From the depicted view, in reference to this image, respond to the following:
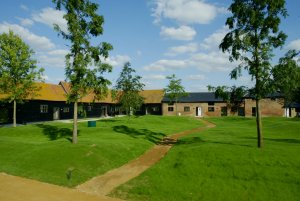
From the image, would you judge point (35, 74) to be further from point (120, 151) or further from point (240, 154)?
point (240, 154)

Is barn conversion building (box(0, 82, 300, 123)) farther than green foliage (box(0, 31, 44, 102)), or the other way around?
barn conversion building (box(0, 82, 300, 123))

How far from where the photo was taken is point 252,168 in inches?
670

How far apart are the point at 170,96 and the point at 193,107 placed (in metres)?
8.37

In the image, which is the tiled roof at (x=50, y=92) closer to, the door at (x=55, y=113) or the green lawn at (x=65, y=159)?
the door at (x=55, y=113)

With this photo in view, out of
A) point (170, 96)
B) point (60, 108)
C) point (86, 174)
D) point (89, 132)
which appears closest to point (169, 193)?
point (86, 174)

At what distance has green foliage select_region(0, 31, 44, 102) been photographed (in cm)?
3428

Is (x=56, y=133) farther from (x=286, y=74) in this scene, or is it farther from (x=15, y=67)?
(x=286, y=74)

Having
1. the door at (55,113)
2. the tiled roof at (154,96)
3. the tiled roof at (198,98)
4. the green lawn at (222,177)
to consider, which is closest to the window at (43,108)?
the door at (55,113)

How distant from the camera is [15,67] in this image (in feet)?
114

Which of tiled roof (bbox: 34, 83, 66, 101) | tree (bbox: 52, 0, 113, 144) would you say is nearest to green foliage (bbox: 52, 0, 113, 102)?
tree (bbox: 52, 0, 113, 144)

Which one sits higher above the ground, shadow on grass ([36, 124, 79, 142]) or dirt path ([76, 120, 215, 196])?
shadow on grass ([36, 124, 79, 142])

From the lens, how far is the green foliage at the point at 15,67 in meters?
34.3

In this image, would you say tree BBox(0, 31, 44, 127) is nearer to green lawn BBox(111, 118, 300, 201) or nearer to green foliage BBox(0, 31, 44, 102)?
green foliage BBox(0, 31, 44, 102)

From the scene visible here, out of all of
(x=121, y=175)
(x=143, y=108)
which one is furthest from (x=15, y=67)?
(x=143, y=108)
